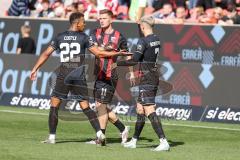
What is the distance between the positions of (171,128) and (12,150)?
628 cm

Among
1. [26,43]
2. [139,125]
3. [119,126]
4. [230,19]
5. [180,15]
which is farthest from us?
[26,43]

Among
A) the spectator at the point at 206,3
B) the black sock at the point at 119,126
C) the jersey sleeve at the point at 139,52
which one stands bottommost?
the black sock at the point at 119,126

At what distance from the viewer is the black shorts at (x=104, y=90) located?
15736 mm

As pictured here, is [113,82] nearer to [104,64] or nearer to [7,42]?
[104,64]

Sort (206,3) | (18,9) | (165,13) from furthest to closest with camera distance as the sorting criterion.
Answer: (18,9), (206,3), (165,13)

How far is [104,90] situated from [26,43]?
10.2 metres

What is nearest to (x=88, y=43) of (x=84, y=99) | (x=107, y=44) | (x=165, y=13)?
(x=107, y=44)

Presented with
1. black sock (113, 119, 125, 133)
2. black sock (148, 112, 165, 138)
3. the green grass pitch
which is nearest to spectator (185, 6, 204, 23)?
the green grass pitch

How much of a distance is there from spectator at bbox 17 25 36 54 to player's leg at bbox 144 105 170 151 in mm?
11046

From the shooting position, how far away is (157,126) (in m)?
14.8

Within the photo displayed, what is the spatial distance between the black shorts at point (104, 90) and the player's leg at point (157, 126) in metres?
0.98

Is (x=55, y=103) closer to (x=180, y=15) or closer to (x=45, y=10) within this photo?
(x=180, y=15)

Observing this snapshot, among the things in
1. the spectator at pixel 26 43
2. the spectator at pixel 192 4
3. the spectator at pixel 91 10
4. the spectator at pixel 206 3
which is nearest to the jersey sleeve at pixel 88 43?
the spectator at pixel 26 43

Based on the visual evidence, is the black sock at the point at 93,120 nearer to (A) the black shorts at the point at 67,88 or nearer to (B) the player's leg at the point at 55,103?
(A) the black shorts at the point at 67,88
